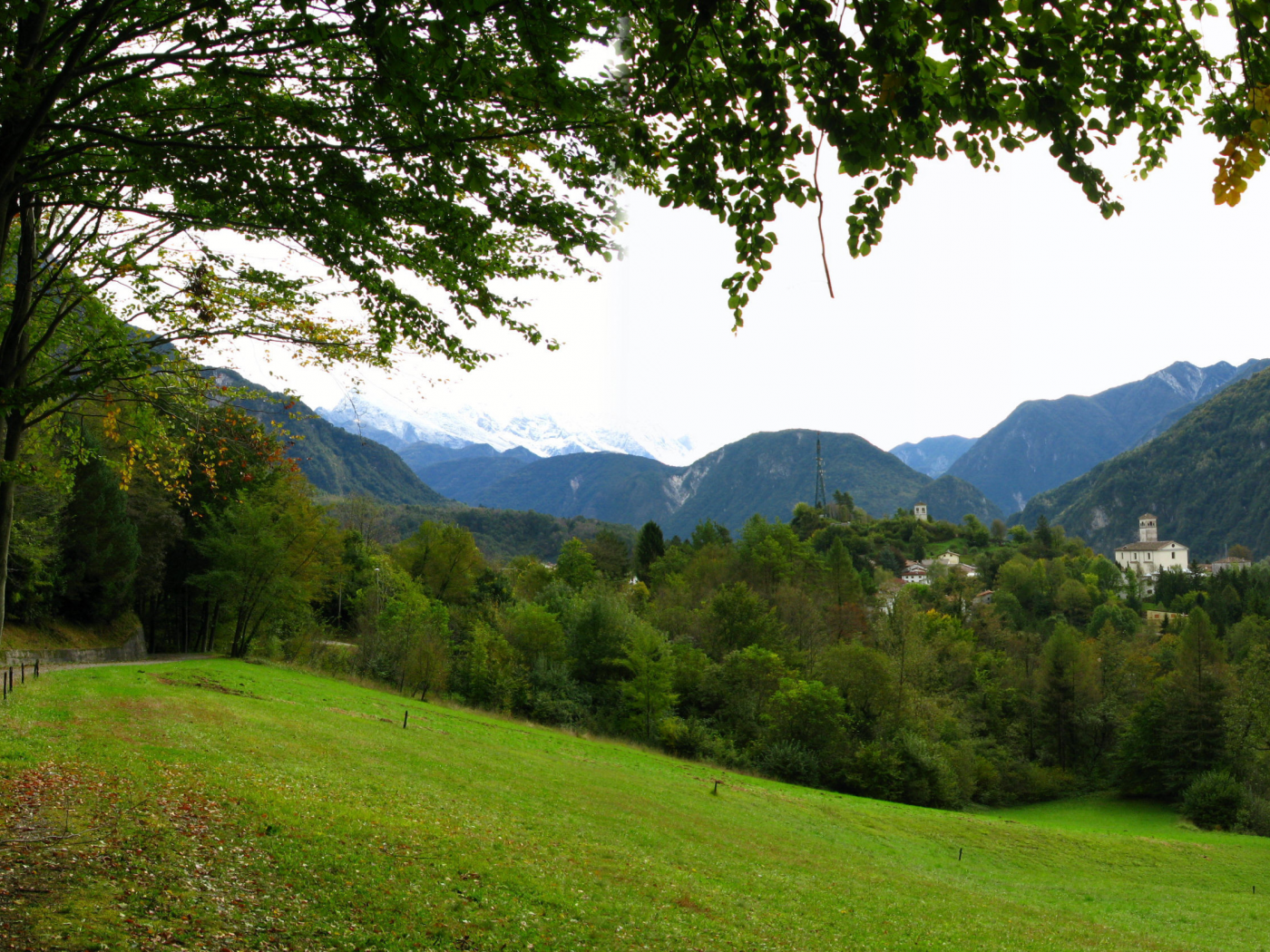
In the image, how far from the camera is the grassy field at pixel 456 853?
6199 mm

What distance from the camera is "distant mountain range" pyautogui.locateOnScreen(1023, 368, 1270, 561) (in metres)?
161

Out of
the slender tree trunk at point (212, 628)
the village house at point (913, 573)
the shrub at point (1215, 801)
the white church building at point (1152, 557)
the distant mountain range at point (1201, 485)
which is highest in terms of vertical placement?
the distant mountain range at point (1201, 485)

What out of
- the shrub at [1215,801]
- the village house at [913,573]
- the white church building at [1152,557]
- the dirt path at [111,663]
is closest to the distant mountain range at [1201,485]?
the white church building at [1152,557]

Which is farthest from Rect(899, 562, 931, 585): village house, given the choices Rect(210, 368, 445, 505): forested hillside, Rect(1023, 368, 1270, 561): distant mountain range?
Rect(1023, 368, 1270, 561): distant mountain range

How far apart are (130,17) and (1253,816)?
47.2m

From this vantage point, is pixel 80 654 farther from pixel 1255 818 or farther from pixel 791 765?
pixel 1255 818

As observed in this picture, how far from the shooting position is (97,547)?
100.0ft

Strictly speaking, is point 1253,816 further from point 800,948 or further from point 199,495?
point 199,495

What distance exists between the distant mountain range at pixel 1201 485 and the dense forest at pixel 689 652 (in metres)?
130

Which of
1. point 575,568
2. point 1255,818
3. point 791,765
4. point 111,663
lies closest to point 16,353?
point 111,663

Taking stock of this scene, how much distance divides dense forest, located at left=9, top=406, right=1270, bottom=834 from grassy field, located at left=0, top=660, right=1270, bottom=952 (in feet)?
27.2

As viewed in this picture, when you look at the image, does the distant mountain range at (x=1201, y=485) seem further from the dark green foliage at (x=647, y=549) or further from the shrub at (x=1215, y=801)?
the shrub at (x=1215, y=801)

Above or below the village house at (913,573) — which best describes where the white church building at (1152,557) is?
above

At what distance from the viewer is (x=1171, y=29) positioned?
3141 mm
